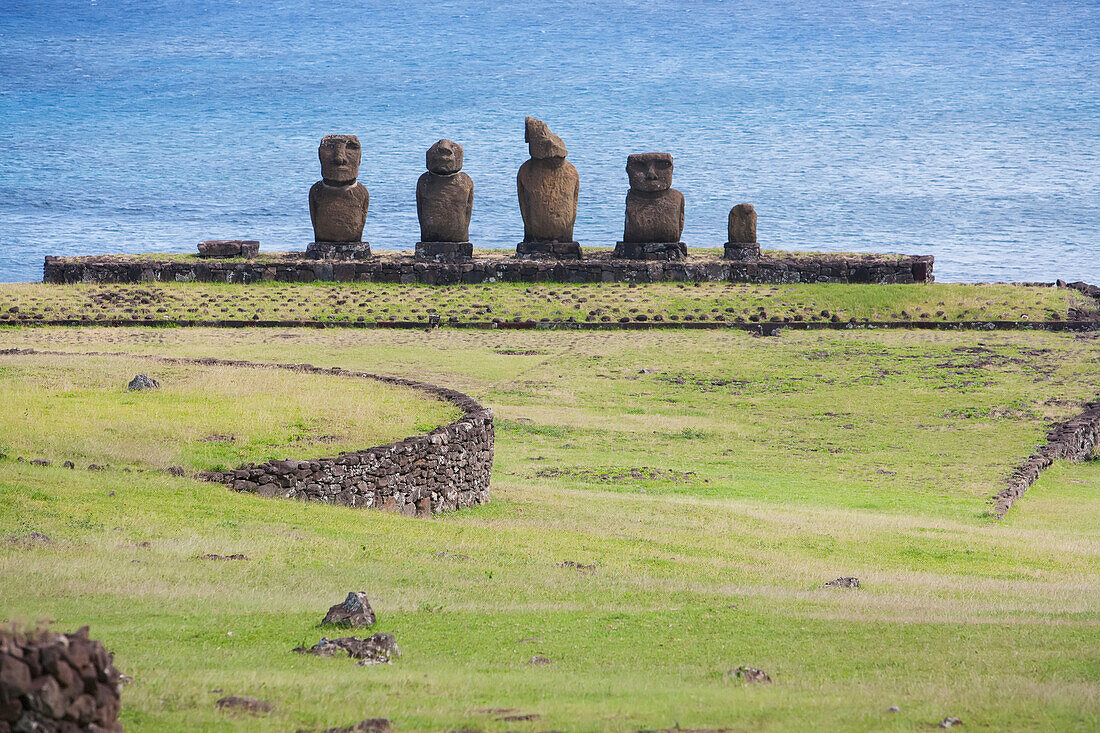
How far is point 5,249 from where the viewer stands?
305 ft

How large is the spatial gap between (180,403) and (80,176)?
333 feet

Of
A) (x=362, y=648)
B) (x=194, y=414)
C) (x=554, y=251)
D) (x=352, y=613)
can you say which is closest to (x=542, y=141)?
(x=554, y=251)

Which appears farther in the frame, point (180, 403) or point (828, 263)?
point (828, 263)

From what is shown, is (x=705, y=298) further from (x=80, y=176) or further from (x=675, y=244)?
(x=80, y=176)

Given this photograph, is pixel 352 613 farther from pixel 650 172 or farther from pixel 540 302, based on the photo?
pixel 650 172

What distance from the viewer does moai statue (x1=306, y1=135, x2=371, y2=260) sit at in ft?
152

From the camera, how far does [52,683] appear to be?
7094 millimetres

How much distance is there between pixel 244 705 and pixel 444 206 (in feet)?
124

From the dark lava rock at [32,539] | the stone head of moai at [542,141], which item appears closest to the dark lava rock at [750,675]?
the dark lava rock at [32,539]

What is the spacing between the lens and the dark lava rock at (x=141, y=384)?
22234 mm

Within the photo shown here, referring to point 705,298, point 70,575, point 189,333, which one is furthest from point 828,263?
point 70,575

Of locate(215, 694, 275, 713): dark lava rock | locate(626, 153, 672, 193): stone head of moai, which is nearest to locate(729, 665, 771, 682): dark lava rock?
locate(215, 694, 275, 713): dark lava rock

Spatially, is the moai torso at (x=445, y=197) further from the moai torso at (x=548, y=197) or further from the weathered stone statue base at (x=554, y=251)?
the weathered stone statue base at (x=554, y=251)

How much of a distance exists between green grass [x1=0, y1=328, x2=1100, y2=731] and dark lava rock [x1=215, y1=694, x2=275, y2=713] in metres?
0.13
